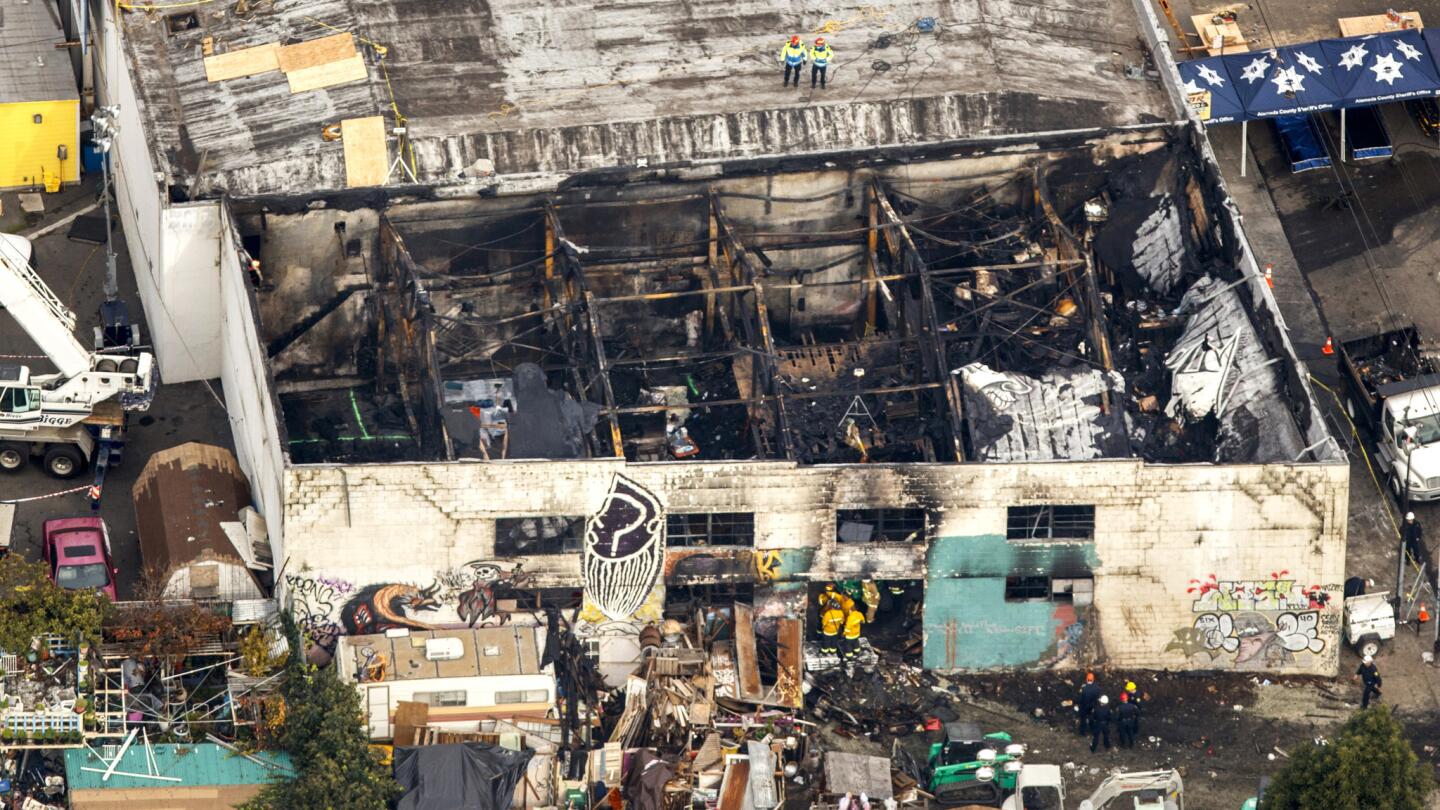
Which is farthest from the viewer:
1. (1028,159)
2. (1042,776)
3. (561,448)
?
(1028,159)

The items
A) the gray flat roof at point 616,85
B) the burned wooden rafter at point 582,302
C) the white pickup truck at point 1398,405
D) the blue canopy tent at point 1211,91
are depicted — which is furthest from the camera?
the blue canopy tent at point 1211,91

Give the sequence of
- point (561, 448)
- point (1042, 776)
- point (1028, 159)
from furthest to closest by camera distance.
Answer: point (1028, 159) → point (561, 448) → point (1042, 776)

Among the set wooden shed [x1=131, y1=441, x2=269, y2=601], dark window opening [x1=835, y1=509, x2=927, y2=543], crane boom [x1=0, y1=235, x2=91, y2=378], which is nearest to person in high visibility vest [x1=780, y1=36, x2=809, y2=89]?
dark window opening [x1=835, y1=509, x2=927, y2=543]

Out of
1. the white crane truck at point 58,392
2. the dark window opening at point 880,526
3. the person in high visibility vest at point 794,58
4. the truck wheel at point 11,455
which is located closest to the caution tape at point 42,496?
the white crane truck at point 58,392

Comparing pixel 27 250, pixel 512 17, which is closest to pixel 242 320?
pixel 27 250

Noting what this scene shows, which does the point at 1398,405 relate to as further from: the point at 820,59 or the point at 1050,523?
the point at 820,59

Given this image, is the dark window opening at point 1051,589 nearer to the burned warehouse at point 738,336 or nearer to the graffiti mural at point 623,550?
the burned warehouse at point 738,336

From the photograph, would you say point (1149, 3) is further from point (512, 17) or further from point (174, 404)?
point (174, 404)
